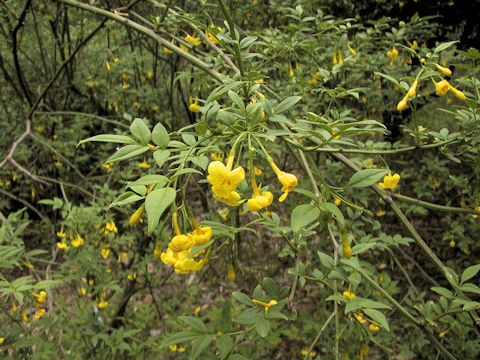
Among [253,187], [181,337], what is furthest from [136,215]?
[181,337]

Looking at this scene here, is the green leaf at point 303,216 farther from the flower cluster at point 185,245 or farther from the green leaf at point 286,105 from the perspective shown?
the green leaf at point 286,105

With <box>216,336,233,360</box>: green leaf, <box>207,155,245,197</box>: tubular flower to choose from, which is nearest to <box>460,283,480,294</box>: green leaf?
<box>216,336,233,360</box>: green leaf

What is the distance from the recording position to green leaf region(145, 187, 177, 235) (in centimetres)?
58

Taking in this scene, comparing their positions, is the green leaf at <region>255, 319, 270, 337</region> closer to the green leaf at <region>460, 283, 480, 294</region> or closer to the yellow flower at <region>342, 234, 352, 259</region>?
the yellow flower at <region>342, 234, 352, 259</region>

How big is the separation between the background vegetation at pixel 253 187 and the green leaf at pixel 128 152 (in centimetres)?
1

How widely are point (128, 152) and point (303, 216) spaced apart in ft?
1.35

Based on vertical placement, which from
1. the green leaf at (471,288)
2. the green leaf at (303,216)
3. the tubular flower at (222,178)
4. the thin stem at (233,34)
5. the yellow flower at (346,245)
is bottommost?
the green leaf at (471,288)

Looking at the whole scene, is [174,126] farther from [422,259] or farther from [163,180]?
[163,180]

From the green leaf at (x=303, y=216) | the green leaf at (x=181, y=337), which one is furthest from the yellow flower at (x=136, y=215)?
the green leaf at (x=181, y=337)

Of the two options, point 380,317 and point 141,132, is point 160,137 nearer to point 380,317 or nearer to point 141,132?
point 141,132

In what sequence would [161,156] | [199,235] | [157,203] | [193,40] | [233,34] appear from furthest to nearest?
1. [193,40]
2. [233,34]
3. [199,235]
4. [161,156]
5. [157,203]

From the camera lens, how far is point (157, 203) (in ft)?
2.02

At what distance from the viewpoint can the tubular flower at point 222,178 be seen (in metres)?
0.74

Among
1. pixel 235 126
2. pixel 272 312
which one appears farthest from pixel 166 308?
pixel 235 126
